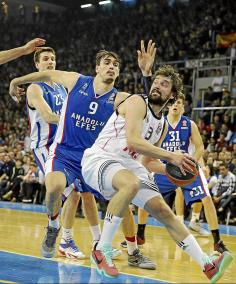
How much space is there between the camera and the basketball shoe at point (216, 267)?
451 centimetres

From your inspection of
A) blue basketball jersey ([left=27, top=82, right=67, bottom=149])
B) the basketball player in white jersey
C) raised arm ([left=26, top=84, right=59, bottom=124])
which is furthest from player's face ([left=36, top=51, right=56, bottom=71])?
the basketball player in white jersey

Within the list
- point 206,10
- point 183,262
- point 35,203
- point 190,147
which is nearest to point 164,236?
point 190,147

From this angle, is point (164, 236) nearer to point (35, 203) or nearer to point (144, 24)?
point (35, 203)

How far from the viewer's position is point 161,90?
5.00m

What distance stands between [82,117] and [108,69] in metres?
0.58

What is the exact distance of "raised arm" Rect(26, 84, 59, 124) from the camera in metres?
5.98

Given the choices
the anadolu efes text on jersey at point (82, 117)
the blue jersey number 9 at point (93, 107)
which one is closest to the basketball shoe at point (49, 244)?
the anadolu efes text on jersey at point (82, 117)

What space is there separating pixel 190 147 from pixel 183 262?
8.56 feet

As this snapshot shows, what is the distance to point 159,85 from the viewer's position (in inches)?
197

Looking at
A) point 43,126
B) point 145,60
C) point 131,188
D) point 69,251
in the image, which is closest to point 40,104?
point 43,126

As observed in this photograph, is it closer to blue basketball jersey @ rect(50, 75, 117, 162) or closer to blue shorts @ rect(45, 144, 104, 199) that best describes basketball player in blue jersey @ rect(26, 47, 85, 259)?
blue basketball jersey @ rect(50, 75, 117, 162)

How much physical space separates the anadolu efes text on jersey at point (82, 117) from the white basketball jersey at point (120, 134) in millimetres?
626

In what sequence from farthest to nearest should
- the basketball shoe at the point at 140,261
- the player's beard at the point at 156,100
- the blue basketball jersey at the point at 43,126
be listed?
the blue basketball jersey at the point at 43,126, the basketball shoe at the point at 140,261, the player's beard at the point at 156,100

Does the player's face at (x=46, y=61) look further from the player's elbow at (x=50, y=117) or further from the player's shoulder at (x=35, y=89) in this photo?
the player's elbow at (x=50, y=117)
